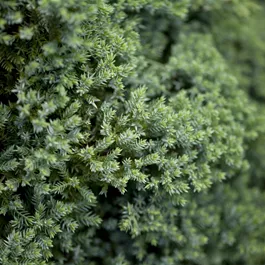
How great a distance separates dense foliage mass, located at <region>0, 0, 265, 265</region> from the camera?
4.10 feet

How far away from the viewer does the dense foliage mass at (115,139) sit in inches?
49.2

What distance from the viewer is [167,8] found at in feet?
5.68

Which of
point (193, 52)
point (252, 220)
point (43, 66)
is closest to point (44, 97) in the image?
point (43, 66)

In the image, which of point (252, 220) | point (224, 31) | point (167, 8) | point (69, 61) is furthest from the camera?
point (224, 31)

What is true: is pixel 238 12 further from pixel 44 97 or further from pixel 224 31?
pixel 44 97

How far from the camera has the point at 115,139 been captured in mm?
1354

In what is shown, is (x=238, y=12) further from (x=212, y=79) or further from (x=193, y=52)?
(x=212, y=79)

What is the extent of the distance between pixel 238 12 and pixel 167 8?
22.7 inches

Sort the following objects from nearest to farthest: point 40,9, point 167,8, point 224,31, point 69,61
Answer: point 40,9 → point 69,61 → point 167,8 → point 224,31

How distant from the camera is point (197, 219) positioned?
1802 mm

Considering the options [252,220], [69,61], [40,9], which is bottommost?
[252,220]

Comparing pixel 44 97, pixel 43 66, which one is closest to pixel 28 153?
pixel 44 97

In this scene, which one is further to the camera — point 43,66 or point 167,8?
point 167,8

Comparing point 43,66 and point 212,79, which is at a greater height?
point 43,66
